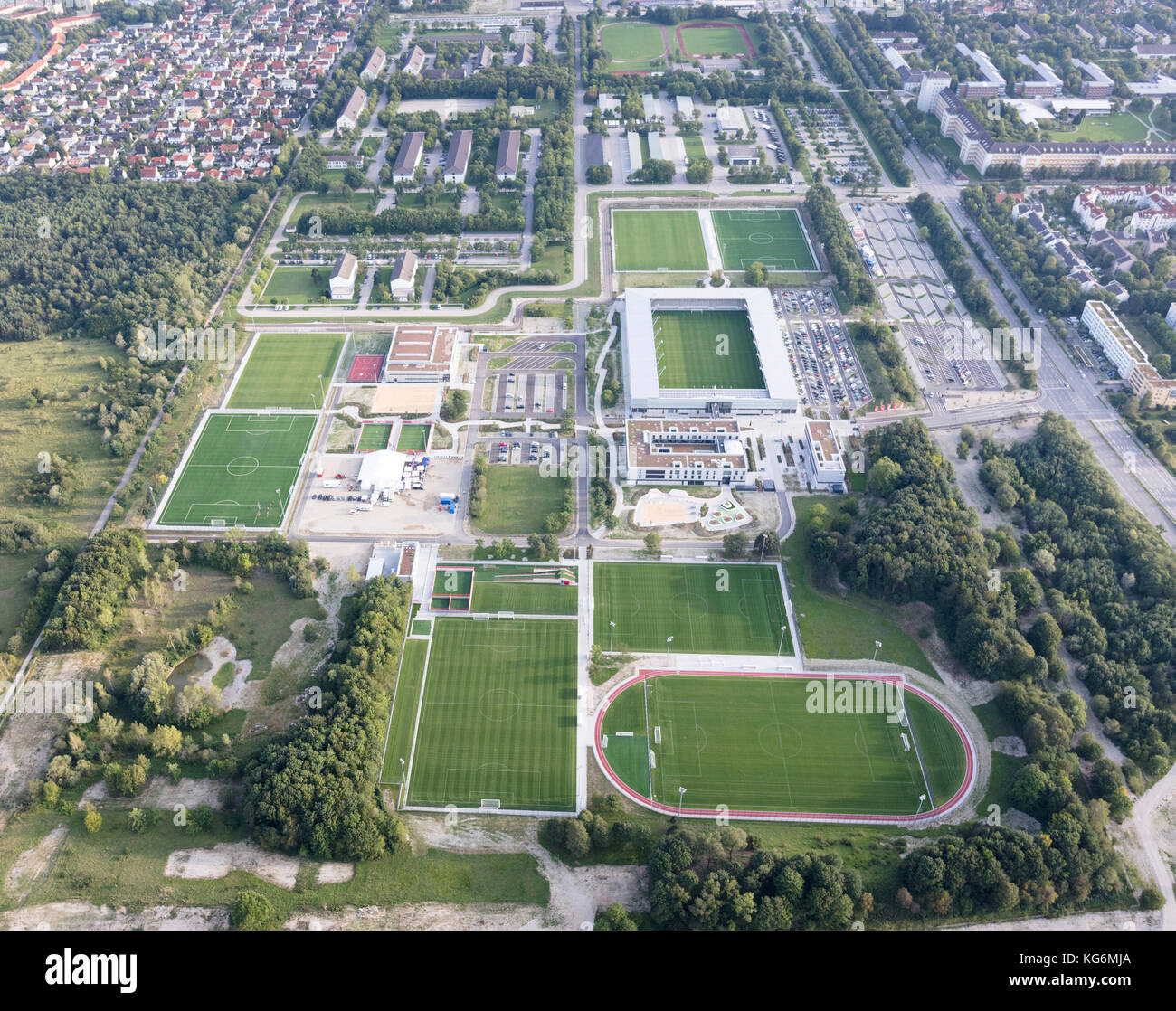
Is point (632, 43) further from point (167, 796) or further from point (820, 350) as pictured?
point (167, 796)

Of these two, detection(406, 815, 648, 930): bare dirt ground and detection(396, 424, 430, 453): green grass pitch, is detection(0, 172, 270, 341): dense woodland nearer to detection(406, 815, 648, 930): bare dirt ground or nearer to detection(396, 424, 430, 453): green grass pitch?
detection(396, 424, 430, 453): green grass pitch

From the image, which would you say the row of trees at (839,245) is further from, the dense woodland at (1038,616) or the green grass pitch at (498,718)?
the green grass pitch at (498,718)

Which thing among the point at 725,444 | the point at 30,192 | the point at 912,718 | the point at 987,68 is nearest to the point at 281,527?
the point at 725,444

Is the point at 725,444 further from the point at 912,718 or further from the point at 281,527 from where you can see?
the point at 281,527

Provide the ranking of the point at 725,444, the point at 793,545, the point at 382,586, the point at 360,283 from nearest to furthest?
the point at 382,586, the point at 793,545, the point at 725,444, the point at 360,283

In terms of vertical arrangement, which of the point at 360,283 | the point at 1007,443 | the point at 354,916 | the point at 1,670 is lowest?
the point at 354,916

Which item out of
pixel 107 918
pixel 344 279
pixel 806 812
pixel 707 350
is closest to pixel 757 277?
pixel 707 350
